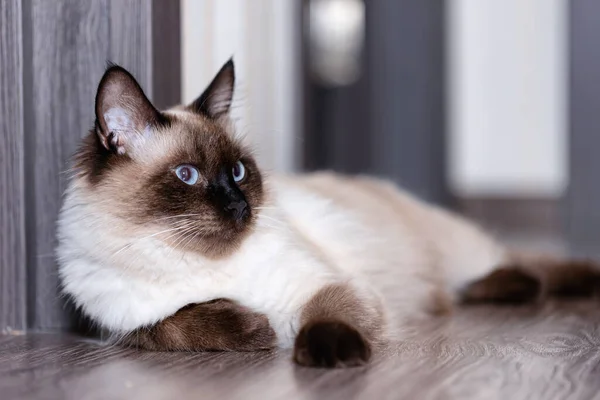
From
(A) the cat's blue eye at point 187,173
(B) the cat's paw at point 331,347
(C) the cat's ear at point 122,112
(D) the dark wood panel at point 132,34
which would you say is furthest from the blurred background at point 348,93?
(B) the cat's paw at point 331,347

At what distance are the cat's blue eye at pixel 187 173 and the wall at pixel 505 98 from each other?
488 cm

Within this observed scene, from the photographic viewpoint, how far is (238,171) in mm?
1665

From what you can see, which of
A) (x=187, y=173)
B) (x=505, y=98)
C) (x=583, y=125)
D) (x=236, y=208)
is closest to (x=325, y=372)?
(x=236, y=208)

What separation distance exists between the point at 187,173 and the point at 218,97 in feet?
0.93

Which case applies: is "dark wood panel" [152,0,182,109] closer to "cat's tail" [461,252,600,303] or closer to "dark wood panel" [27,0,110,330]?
"dark wood panel" [27,0,110,330]

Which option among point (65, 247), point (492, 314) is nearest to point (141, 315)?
point (65, 247)

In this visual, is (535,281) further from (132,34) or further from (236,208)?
(132,34)

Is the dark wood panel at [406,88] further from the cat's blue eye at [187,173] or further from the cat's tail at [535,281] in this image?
the cat's blue eye at [187,173]

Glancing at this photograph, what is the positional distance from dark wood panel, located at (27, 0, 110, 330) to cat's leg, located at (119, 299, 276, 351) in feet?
1.49

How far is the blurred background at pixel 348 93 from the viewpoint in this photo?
73.2 inches

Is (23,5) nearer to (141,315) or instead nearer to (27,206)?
(27,206)

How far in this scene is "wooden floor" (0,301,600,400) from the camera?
1.24m

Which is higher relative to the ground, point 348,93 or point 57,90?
point 348,93

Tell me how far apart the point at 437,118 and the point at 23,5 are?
4.47m
